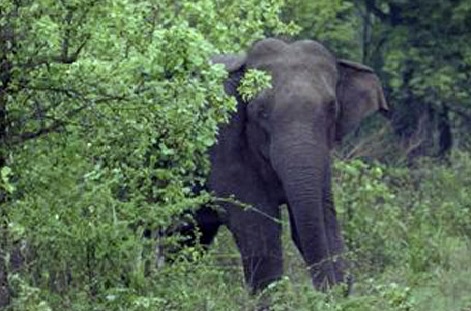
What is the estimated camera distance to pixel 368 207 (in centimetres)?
1806

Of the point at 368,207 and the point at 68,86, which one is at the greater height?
the point at 68,86

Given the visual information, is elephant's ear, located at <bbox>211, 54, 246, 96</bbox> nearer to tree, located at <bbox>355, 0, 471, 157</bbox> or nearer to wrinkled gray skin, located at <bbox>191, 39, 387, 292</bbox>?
wrinkled gray skin, located at <bbox>191, 39, 387, 292</bbox>

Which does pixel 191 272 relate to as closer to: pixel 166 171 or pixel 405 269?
pixel 166 171

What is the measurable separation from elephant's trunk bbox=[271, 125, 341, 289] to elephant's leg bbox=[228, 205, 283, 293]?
0.20 metres

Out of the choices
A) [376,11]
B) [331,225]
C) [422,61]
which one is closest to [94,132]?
[331,225]

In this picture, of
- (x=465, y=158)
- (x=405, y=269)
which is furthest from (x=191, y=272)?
(x=465, y=158)

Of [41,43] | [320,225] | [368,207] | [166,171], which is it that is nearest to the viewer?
[41,43]

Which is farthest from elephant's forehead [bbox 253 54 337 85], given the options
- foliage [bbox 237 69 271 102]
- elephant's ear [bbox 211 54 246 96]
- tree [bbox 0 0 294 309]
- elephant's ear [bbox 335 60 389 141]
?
foliage [bbox 237 69 271 102]

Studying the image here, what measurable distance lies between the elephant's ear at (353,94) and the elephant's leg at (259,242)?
104cm

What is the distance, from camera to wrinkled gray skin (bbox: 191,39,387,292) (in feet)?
47.8

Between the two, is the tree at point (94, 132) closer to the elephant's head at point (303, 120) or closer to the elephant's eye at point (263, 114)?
the elephant's head at point (303, 120)

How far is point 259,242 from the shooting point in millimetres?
15000

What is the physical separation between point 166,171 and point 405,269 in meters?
5.17

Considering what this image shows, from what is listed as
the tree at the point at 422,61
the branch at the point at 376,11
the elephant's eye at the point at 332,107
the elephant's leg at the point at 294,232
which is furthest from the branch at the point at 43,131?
the branch at the point at 376,11
